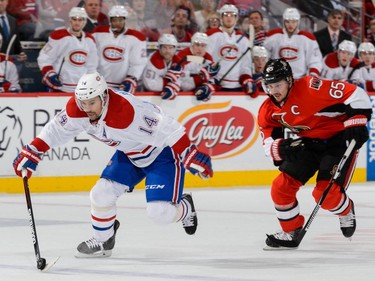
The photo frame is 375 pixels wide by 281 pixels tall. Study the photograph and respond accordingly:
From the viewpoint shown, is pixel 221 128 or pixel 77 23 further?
pixel 221 128

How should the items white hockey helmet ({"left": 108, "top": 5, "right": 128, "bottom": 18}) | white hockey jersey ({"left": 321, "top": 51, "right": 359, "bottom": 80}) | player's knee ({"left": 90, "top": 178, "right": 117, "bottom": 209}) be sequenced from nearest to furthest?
player's knee ({"left": 90, "top": 178, "right": 117, "bottom": 209}) < white hockey helmet ({"left": 108, "top": 5, "right": 128, "bottom": 18}) < white hockey jersey ({"left": 321, "top": 51, "right": 359, "bottom": 80})

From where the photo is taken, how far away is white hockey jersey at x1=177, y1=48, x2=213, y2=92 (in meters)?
10.3

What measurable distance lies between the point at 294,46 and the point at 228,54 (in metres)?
0.74

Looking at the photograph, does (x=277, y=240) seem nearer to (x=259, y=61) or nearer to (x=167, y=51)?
(x=167, y=51)

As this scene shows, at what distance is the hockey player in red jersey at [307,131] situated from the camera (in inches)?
248

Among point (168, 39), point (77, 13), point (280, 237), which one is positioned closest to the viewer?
point (280, 237)

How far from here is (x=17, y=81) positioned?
32.3 feet

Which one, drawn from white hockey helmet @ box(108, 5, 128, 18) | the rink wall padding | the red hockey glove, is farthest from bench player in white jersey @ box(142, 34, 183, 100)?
Answer: the red hockey glove

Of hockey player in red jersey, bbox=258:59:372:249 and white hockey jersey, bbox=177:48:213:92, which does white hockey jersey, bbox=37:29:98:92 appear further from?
hockey player in red jersey, bbox=258:59:372:249

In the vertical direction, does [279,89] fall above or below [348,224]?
above

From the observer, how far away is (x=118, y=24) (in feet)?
33.0

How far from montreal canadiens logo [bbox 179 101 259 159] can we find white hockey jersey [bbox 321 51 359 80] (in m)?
1.24

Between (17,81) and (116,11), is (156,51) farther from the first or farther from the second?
(17,81)

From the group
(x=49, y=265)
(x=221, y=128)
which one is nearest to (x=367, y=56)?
(x=221, y=128)
